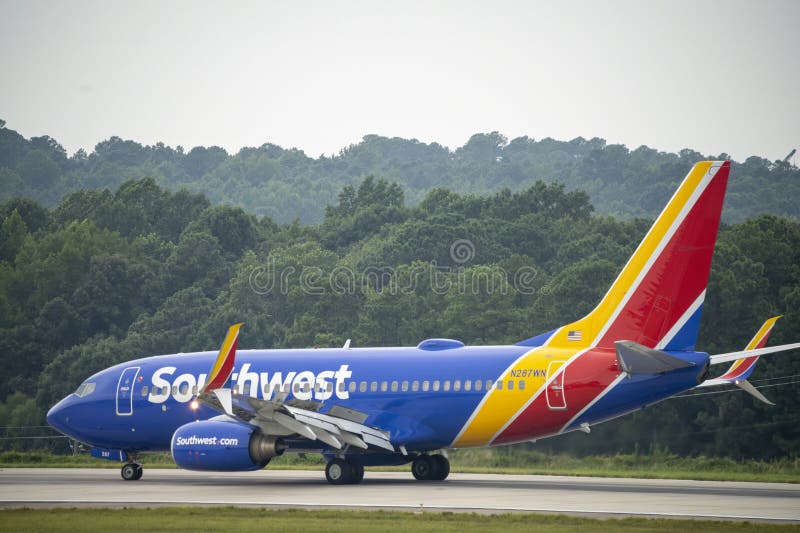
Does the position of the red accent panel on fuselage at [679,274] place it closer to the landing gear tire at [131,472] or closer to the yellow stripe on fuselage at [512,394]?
the yellow stripe on fuselage at [512,394]

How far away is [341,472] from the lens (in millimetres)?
32500

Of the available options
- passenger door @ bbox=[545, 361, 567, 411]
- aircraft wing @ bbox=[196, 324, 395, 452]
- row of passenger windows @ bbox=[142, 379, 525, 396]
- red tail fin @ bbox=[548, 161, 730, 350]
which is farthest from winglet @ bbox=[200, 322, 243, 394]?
red tail fin @ bbox=[548, 161, 730, 350]

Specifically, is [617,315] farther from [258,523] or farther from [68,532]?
[68,532]

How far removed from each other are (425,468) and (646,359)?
26.0ft

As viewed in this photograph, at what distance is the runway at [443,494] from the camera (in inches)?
989

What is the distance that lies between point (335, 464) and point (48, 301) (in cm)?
5780

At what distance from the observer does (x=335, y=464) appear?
1282 inches

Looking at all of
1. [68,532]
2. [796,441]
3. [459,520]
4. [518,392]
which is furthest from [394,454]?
[796,441]

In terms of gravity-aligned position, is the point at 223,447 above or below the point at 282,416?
below

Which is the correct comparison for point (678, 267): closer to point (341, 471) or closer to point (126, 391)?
point (341, 471)

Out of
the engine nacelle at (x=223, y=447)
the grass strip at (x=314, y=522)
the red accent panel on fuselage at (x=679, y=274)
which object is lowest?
the grass strip at (x=314, y=522)

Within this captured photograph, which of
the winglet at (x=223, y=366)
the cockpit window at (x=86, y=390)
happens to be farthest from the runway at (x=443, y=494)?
the winglet at (x=223, y=366)

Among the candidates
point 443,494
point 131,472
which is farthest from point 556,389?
point 131,472

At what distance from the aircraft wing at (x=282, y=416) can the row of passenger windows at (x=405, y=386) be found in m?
0.75
